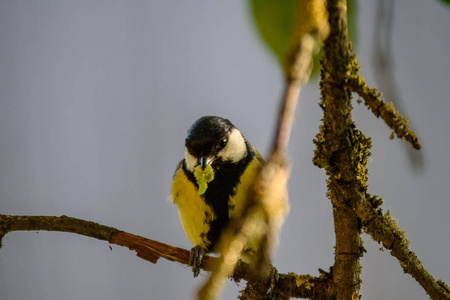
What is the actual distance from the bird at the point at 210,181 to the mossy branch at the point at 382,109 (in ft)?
1.15

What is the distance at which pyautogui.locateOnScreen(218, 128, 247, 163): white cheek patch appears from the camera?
30.6 inches

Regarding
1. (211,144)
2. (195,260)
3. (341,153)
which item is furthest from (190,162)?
(341,153)

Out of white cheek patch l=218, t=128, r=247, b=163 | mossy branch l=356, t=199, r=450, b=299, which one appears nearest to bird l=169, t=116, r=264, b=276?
white cheek patch l=218, t=128, r=247, b=163

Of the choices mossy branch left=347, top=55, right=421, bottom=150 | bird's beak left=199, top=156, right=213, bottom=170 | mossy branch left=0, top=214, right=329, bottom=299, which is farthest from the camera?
bird's beak left=199, top=156, right=213, bottom=170

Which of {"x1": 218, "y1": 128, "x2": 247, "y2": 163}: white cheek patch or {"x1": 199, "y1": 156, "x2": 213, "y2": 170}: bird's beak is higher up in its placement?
{"x1": 218, "y1": 128, "x2": 247, "y2": 163}: white cheek patch

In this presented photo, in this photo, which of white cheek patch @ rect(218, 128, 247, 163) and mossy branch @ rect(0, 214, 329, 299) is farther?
→ white cheek patch @ rect(218, 128, 247, 163)

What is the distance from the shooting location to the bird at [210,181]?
2.39ft

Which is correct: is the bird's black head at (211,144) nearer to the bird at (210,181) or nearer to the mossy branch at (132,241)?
the bird at (210,181)

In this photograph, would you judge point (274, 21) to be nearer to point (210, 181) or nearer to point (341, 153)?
point (341, 153)

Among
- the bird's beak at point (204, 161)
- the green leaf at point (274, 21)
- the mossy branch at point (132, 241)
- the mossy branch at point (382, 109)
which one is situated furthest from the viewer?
the bird's beak at point (204, 161)

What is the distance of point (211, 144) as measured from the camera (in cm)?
75

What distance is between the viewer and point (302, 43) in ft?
0.89

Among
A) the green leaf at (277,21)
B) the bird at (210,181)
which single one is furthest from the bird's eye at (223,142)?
the green leaf at (277,21)

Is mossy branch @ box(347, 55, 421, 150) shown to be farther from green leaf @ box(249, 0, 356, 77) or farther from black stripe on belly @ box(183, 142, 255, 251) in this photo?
black stripe on belly @ box(183, 142, 255, 251)
